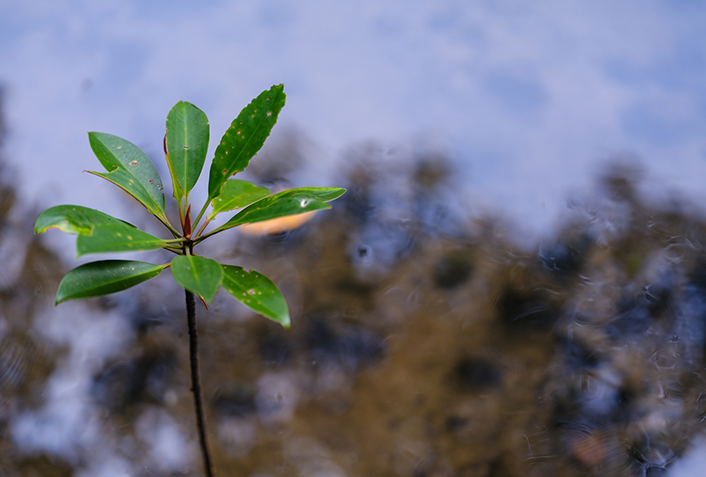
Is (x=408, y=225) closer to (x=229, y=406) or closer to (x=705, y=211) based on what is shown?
(x=229, y=406)

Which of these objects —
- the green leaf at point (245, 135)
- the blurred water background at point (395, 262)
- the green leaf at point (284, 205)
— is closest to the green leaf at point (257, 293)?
the green leaf at point (284, 205)

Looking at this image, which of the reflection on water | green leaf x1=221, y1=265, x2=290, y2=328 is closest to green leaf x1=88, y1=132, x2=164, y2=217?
green leaf x1=221, y1=265, x2=290, y2=328

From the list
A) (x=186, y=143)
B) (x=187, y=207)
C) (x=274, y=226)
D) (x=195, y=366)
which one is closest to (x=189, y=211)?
(x=187, y=207)

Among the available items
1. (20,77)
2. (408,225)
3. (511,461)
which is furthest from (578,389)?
(20,77)

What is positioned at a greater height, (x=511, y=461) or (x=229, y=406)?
(x=229, y=406)

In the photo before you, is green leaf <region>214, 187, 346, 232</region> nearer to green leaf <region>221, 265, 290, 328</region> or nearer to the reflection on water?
green leaf <region>221, 265, 290, 328</region>
